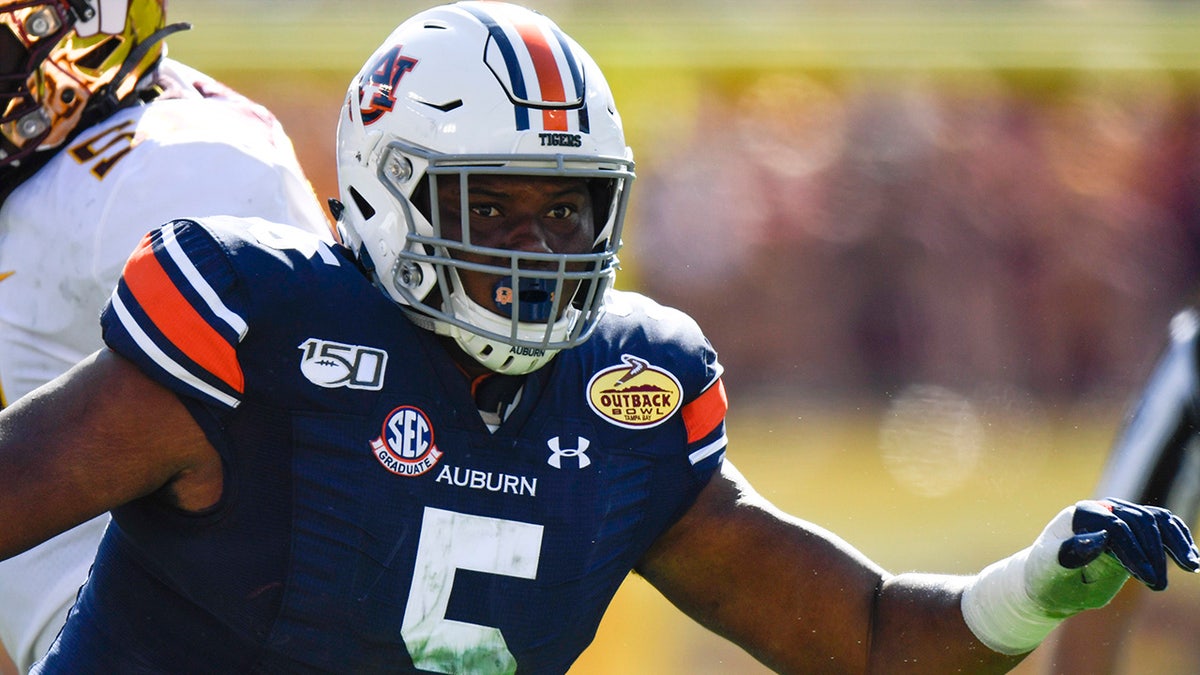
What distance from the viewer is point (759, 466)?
5301mm

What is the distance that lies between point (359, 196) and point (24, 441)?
1.94ft

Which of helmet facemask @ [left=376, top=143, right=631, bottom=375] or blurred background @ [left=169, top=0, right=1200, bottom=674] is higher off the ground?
helmet facemask @ [left=376, top=143, right=631, bottom=375]

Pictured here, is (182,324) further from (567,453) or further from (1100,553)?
(1100,553)

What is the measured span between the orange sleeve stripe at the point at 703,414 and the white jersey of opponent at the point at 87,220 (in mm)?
722

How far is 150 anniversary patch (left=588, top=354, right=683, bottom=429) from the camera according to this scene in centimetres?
189

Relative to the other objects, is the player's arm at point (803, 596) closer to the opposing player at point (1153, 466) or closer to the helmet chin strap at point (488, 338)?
the helmet chin strap at point (488, 338)

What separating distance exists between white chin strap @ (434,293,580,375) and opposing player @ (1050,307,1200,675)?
2575mm

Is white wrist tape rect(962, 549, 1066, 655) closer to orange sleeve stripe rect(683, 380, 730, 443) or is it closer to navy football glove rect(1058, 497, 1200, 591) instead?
navy football glove rect(1058, 497, 1200, 591)

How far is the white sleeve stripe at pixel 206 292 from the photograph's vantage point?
5.26 ft

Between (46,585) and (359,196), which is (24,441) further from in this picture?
(46,585)

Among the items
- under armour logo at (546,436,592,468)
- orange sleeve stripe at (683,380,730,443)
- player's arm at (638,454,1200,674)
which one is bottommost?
player's arm at (638,454,1200,674)

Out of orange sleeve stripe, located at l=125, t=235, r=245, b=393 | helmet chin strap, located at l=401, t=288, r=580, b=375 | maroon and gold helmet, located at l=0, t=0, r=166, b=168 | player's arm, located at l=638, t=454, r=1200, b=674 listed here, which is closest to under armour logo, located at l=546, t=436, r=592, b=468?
helmet chin strap, located at l=401, t=288, r=580, b=375

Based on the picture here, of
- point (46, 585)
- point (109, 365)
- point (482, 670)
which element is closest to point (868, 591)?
point (482, 670)

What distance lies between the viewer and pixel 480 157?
1.77m
